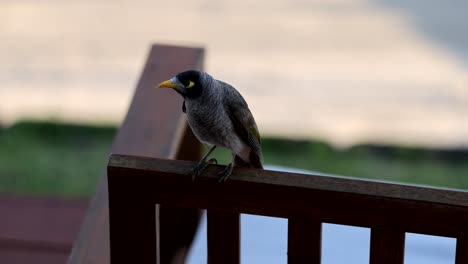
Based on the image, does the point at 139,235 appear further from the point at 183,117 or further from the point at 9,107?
the point at 9,107

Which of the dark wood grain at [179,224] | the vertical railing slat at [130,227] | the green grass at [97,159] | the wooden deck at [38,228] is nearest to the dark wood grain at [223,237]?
the vertical railing slat at [130,227]

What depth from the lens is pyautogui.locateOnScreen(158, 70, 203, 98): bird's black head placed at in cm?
228

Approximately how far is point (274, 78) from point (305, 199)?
4.26m

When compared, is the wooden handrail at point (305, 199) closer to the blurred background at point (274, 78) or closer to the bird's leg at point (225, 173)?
the bird's leg at point (225, 173)

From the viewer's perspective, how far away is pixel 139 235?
2037mm

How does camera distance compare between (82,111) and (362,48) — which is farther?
(362,48)

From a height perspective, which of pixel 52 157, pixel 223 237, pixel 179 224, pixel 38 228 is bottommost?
pixel 38 228

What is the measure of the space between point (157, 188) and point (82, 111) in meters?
3.94

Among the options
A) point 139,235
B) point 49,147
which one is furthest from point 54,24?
point 139,235

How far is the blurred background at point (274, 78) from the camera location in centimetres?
547

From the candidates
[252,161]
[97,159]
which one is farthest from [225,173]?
[97,159]

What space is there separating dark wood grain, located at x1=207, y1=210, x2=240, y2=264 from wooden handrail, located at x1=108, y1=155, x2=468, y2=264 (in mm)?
31

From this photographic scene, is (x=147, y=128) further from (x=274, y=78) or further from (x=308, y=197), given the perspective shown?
(x=274, y=78)

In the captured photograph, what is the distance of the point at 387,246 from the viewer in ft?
6.13
